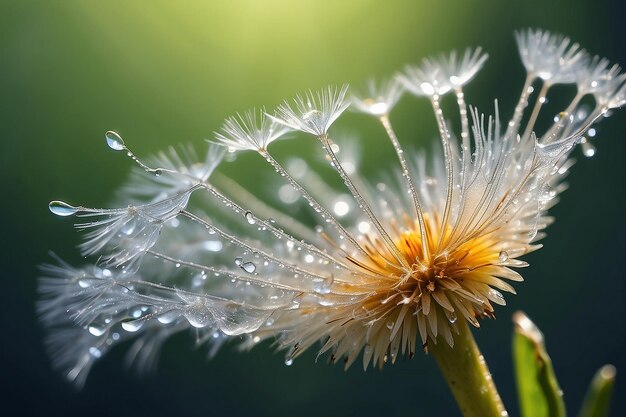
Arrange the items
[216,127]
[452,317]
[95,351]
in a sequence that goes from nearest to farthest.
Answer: [452,317] < [95,351] < [216,127]

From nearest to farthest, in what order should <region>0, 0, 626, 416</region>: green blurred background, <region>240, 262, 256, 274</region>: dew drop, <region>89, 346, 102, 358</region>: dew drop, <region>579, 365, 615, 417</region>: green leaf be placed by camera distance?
<region>579, 365, 615, 417</region>: green leaf → <region>240, 262, 256, 274</region>: dew drop → <region>89, 346, 102, 358</region>: dew drop → <region>0, 0, 626, 416</region>: green blurred background

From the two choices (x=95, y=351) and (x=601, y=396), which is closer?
(x=601, y=396)

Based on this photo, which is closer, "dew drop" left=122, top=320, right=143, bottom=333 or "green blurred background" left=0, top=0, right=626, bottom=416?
"dew drop" left=122, top=320, right=143, bottom=333

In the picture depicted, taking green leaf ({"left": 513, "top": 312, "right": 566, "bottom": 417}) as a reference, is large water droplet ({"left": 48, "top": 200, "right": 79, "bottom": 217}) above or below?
above

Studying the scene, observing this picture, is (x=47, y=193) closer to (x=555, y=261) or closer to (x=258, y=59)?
(x=258, y=59)

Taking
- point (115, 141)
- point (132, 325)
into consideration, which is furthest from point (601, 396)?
point (115, 141)

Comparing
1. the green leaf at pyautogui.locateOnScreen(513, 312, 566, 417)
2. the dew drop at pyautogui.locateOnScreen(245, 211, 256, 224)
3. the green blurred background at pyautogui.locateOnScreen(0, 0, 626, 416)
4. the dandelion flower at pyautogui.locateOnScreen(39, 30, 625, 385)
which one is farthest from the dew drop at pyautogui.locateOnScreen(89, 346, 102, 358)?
the green blurred background at pyautogui.locateOnScreen(0, 0, 626, 416)

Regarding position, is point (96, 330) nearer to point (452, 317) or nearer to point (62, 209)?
point (62, 209)

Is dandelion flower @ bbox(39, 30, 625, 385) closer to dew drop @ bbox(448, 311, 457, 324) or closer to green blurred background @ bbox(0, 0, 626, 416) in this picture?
dew drop @ bbox(448, 311, 457, 324)

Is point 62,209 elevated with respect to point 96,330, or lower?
elevated
